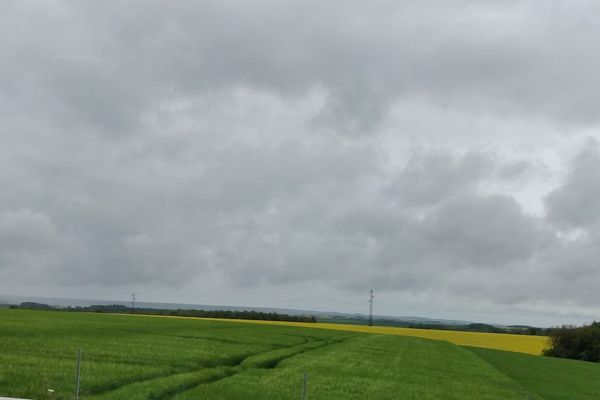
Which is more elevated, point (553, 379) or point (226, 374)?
point (226, 374)

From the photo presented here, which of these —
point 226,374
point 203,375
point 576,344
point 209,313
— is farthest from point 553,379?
point 209,313

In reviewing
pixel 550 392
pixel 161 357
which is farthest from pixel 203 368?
pixel 550 392

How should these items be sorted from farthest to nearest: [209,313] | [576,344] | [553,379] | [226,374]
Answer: [209,313]
[576,344]
[553,379]
[226,374]

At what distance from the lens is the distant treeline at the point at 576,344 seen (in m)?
91.8

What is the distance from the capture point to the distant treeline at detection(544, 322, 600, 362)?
91.8 m

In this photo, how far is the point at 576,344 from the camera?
92938 mm

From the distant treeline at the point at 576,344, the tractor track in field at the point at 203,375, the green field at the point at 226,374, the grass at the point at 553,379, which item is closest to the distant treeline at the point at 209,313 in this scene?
the distant treeline at the point at 576,344

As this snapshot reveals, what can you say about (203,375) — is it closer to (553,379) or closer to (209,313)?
(553,379)

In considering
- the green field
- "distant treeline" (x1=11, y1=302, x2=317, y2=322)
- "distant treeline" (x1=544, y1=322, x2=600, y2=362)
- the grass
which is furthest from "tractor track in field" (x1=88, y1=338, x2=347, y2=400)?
"distant treeline" (x1=11, y1=302, x2=317, y2=322)

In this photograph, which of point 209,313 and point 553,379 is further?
point 209,313

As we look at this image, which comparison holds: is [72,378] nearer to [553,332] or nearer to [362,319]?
[553,332]

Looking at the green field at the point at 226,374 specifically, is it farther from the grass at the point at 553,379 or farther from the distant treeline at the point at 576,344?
the distant treeline at the point at 576,344

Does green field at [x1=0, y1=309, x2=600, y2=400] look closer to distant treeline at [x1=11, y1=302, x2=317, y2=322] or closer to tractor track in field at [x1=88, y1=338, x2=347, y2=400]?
tractor track in field at [x1=88, y1=338, x2=347, y2=400]

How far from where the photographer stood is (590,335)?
94000mm
